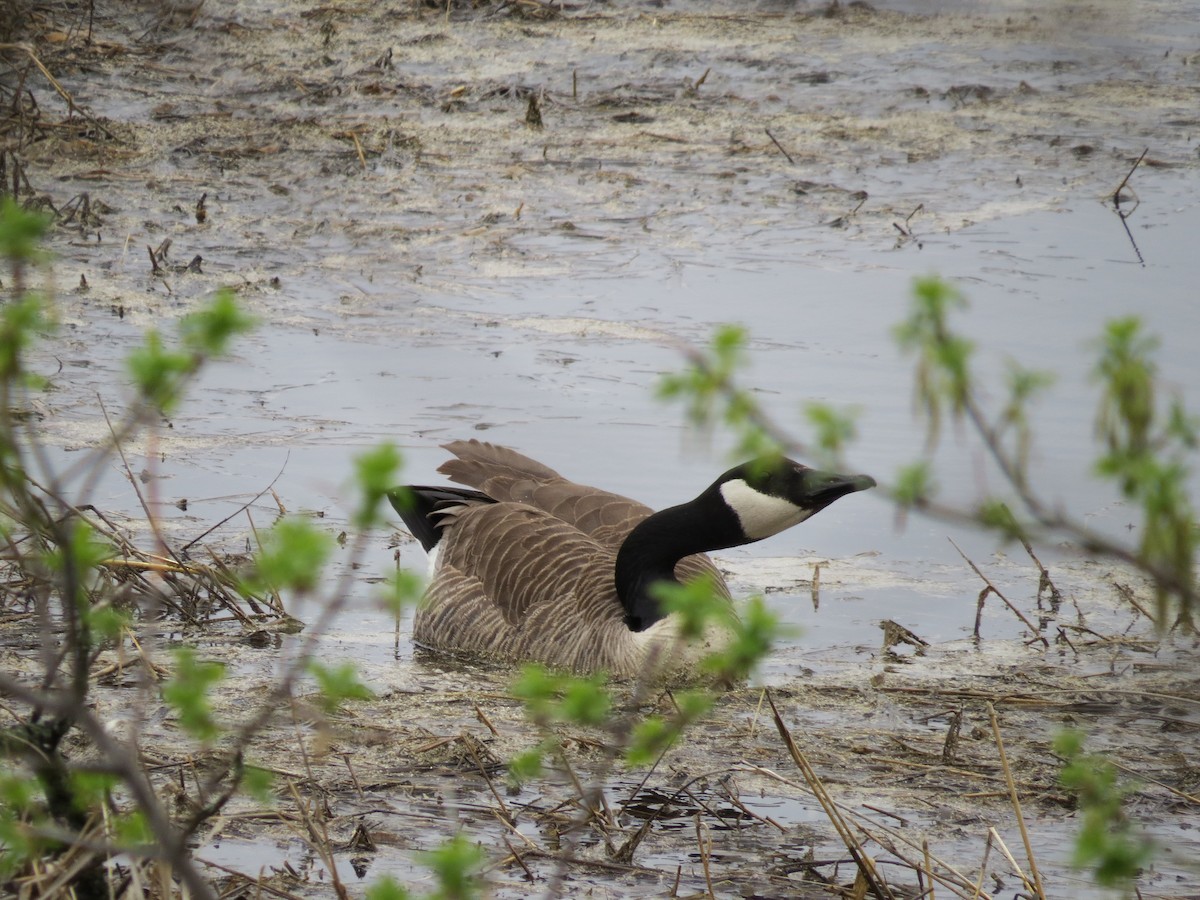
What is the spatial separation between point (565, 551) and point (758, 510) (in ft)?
3.60

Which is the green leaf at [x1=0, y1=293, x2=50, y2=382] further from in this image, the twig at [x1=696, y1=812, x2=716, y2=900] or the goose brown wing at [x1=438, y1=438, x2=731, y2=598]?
the goose brown wing at [x1=438, y1=438, x2=731, y2=598]

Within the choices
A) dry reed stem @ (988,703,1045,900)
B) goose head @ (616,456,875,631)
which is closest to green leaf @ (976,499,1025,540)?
dry reed stem @ (988,703,1045,900)

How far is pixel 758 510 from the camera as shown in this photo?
6539 mm

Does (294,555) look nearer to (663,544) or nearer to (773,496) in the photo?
(773,496)

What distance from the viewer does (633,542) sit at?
6840mm

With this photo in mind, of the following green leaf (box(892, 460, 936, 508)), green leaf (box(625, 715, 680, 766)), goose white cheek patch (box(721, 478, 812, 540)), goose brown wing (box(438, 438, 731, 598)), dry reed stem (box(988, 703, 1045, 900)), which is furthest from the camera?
goose brown wing (box(438, 438, 731, 598))

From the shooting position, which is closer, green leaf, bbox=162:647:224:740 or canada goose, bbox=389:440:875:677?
green leaf, bbox=162:647:224:740

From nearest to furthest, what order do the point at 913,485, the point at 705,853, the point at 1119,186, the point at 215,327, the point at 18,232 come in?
the point at 913,485, the point at 215,327, the point at 18,232, the point at 705,853, the point at 1119,186

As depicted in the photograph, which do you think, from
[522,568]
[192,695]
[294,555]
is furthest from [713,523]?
[294,555]

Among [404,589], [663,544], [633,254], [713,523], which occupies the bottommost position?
[663,544]

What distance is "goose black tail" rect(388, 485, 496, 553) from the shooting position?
7.71m

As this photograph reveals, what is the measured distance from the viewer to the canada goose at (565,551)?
6602 mm

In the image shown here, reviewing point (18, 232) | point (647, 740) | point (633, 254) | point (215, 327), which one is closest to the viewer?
point (215, 327)

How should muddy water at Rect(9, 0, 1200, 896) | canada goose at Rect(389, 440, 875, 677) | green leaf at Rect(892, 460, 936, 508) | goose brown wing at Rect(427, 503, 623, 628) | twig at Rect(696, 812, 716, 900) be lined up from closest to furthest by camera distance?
green leaf at Rect(892, 460, 936, 508)
twig at Rect(696, 812, 716, 900)
canada goose at Rect(389, 440, 875, 677)
goose brown wing at Rect(427, 503, 623, 628)
muddy water at Rect(9, 0, 1200, 896)
